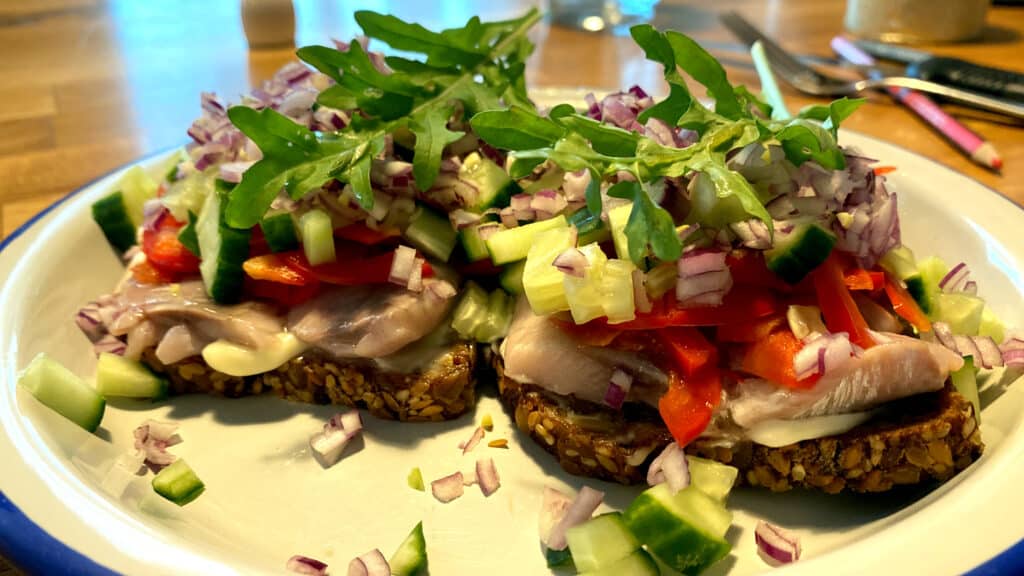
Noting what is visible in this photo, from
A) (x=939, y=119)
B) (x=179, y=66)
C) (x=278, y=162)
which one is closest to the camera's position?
(x=278, y=162)

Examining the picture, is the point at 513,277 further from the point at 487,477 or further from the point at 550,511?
the point at 550,511

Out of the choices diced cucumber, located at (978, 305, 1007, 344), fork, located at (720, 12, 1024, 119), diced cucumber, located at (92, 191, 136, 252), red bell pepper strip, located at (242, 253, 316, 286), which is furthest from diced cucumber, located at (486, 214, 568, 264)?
fork, located at (720, 12, 1024, 119)

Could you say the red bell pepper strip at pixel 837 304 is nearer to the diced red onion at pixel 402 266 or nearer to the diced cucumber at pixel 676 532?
the diced cucumber at pixel 676 532

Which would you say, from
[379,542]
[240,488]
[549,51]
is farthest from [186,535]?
[549,51]

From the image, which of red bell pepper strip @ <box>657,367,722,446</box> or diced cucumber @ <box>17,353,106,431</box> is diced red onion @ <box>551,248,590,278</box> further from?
diced cucumber @ <box>17,353,106,431</box>

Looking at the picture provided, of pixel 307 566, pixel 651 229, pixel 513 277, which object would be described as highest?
pixel 651 229

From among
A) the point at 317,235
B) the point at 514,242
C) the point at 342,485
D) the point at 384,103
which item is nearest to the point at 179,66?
the point at 384,103

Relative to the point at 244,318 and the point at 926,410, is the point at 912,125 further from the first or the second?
the point at 244,318
